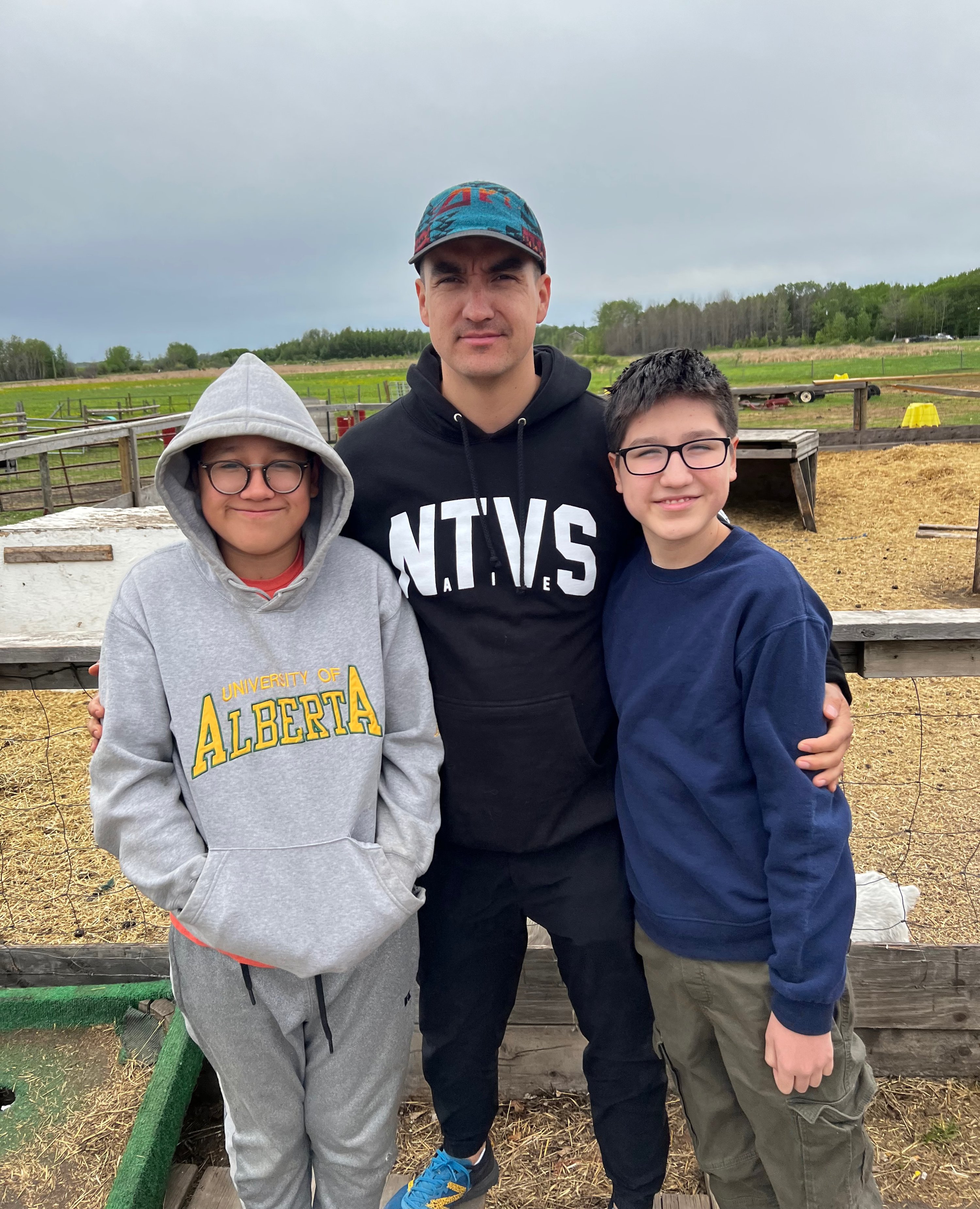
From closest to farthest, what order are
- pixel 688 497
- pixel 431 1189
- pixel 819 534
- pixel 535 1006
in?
1. pixel 688 497
2. pixel 431 1189
3. pixel 535 1006
4. pixel 819 534

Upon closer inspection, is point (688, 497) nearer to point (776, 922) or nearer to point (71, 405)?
point (776, 922)

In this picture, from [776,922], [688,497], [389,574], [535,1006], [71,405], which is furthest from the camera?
[71,405]

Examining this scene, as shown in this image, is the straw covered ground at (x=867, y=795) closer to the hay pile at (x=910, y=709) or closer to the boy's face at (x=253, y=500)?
the hay pile at (x=910, y=709)

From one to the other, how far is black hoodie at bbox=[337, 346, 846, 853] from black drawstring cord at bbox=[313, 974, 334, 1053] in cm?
→ 39

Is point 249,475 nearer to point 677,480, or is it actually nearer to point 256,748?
point 256,748

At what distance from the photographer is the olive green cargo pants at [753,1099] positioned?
60.6 inches

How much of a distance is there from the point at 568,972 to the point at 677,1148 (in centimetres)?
71

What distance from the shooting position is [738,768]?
→ 5.07 ft

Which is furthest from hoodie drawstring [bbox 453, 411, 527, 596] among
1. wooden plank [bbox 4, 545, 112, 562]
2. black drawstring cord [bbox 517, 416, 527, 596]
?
wooden plank [bbox 4, 545, 112, 562]

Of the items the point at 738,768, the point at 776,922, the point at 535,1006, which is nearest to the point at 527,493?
the point at 738,768

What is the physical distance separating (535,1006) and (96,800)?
4.19 feet

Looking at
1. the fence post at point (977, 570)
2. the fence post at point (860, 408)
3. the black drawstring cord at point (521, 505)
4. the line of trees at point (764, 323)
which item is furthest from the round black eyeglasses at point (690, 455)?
the line of trees at point (764, 323)

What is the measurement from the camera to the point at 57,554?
549 centimetres

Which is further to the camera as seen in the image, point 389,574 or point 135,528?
point 135,528
